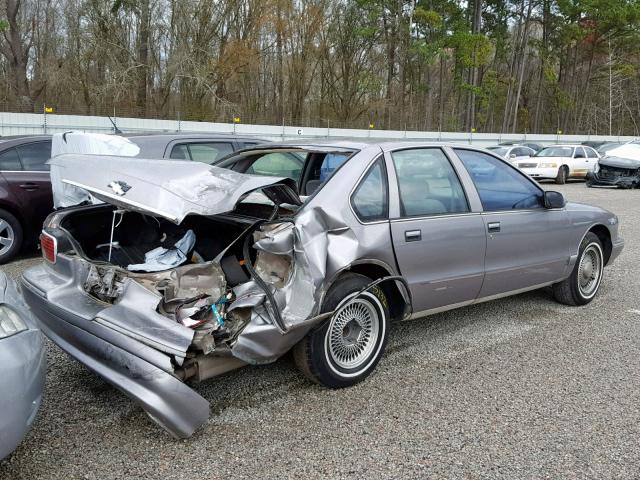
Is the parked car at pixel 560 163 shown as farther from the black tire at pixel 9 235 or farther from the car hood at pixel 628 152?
the black tire at pixel 9 235

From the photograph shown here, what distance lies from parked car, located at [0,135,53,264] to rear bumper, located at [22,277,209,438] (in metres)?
4.28

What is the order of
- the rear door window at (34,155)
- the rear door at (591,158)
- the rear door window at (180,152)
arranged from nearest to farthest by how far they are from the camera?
the rear door window at (180,152) → the rear door window at (34,155) → the rear door at (591,158)

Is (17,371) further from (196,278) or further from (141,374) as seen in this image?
(196,278)

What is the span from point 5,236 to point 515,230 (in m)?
5.84

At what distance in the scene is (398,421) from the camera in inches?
120

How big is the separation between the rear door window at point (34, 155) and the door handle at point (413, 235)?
510 centimetres

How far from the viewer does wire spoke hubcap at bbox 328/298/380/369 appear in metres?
3.34

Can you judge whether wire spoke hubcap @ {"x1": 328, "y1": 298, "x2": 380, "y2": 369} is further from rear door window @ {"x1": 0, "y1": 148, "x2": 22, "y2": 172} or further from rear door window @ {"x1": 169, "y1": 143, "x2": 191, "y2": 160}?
rear door window @ {"x1": 0, "y1": 148, "x2": 22, "y2": 172}

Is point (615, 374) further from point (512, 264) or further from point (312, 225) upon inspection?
point (312, 225)

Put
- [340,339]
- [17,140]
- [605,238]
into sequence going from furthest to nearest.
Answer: [17,140]
[605,238]
[340,339]

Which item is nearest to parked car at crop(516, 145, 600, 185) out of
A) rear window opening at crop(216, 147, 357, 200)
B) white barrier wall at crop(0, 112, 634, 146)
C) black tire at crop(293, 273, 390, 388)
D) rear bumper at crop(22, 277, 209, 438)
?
white barrier wall at crop(0, 112, 634, 146)

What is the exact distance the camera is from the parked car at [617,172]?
59.8 ft

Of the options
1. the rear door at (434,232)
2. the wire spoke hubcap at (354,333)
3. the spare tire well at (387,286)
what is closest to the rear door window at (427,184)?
the rear door at (434,232)

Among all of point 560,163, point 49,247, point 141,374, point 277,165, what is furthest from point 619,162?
point 141,374
